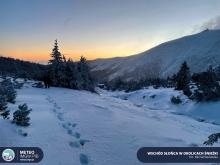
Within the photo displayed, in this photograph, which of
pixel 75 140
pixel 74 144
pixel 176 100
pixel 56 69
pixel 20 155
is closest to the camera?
pixel 20 155

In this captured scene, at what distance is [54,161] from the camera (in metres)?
5.78

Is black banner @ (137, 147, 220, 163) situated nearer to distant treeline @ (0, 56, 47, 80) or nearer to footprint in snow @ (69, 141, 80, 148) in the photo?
footprint in snow @ (69, 141, 80, 148)

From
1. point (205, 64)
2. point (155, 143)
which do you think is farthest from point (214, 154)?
point (205, 64)

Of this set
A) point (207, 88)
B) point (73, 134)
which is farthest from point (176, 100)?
point (73, 134)

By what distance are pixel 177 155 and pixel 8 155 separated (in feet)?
12.3

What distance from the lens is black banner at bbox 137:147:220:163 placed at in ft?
21.0

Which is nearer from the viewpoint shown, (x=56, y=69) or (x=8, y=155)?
(x=8, y=155)

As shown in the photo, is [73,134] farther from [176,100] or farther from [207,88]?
[176,100]

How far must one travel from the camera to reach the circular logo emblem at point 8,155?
566 cm

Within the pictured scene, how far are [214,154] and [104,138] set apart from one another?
9.49 feet

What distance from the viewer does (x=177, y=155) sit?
6.55 metres

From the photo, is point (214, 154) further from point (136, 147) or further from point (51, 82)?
point (51, 82)

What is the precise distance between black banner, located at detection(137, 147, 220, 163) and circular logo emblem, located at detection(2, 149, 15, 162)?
273 centimetres

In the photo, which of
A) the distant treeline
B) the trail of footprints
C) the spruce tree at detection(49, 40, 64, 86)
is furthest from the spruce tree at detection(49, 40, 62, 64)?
the trail of footprints
